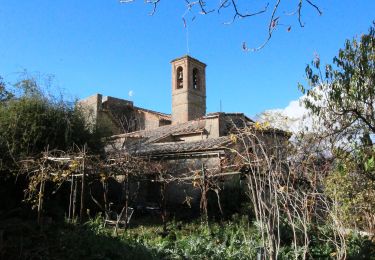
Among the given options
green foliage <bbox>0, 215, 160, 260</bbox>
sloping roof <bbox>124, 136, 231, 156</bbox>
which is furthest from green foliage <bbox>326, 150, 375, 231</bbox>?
sloping roof <bbox>124, 136, 231, 156</bbox>

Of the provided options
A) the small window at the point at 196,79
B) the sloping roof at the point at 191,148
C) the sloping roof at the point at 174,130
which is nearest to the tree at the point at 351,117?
the sloping roof at the point at 191,148

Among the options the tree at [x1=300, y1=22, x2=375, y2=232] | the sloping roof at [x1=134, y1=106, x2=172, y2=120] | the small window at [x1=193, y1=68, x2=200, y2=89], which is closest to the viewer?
the tree at [x1=300, y1=22, x2=375, y2=232]

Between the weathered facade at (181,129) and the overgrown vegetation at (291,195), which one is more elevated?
the weathered facade at (181,129)

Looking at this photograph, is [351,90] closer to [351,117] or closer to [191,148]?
[351,117]

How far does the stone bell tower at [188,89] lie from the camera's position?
118 ft

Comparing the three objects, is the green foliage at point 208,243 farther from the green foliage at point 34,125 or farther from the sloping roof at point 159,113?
the sloping roof at point 159,113

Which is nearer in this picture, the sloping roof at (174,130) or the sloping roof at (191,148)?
the sloping roof at (191,148)

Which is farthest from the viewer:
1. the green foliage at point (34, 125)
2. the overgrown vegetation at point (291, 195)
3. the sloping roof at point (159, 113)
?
the sloping roof at point (159, 113)

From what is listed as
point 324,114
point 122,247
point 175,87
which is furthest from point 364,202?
point 175,87

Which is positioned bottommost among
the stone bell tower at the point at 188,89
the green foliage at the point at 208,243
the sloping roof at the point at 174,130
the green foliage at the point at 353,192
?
the green foliage at the point at 208,243

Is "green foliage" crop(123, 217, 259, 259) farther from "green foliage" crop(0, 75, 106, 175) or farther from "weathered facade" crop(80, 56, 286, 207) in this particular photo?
"green foliage" crop(0, 75, 106, 175)

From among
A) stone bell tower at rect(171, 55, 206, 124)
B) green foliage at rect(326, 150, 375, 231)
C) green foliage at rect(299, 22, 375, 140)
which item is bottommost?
green foliage at rect(326, 150, 375, 231)

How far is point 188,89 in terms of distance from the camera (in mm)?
36344

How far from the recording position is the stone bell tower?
3603 centimetres
